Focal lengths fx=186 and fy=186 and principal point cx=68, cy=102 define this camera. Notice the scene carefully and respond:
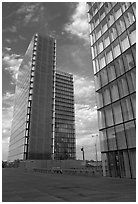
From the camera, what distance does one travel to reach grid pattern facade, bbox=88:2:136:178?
81.4ft

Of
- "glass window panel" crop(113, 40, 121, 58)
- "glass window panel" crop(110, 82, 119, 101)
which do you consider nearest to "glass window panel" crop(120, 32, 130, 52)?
"glass window panel" crop(113, 40, 121, 58)

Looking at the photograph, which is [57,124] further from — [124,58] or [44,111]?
[124,58]

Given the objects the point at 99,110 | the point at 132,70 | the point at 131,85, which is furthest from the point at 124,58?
the point at 99,110

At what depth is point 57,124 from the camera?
13288cm

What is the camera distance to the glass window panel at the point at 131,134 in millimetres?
23641

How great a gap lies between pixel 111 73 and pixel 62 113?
110m

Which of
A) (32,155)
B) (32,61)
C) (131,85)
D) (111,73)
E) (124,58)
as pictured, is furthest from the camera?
(32,61)

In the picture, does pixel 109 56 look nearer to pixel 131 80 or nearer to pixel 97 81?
pixel 97 81

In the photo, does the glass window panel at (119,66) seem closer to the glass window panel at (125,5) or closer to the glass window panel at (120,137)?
the glass window panel at (125,5)

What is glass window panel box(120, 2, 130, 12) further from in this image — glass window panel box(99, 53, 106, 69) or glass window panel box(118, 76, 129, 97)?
glass window panel box(118, 76, 129, 97)

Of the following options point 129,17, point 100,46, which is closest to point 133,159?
point 129,17

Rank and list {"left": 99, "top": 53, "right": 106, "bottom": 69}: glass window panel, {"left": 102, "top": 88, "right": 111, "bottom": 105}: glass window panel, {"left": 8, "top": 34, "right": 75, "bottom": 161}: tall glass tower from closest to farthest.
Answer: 1. {"left": 102, "top": 88, "right": 111, "bottom": 105}: glass window panel
2. {"left": 99, "top": 53, "right": 106, "bottom": 69}: glass window panel
3. {"left": 8, "top": 34, "right": 75, "bottom": 161}: tall glass tower

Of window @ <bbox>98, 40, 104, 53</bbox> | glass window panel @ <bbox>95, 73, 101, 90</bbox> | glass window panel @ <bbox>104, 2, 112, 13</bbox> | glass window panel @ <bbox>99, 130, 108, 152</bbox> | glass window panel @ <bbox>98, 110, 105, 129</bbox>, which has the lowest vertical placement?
glass window panel @ <bbox>99, 130, 108, 152</bbox>

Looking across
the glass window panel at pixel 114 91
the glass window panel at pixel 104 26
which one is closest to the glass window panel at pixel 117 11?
the glass window panel at pixel 104 26
